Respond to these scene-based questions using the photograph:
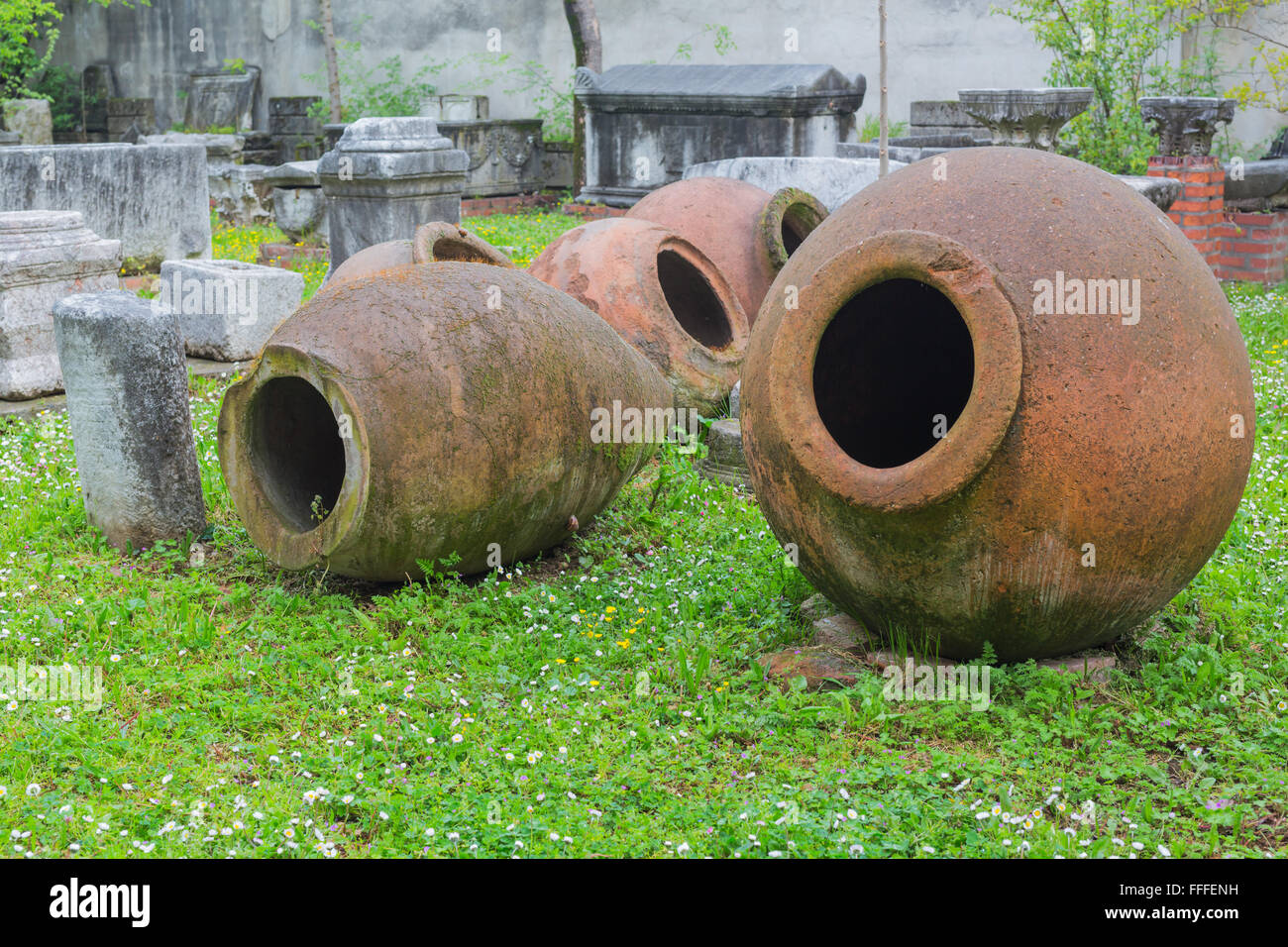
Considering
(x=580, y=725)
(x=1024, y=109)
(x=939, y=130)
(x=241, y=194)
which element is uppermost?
(x=939, y=130)

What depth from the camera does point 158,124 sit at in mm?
21688

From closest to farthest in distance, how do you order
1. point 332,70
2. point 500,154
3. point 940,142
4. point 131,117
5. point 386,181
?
Result: point 386,181 → point 940,142 → point 500,154 → point 332,70 → point 131,117

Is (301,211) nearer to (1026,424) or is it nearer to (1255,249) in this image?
(1255,249)

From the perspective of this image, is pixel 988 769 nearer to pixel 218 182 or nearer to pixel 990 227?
pixel 990 227

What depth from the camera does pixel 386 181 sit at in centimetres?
936

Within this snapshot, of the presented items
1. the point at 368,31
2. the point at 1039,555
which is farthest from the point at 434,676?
the point at 368,31

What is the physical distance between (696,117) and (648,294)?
714 centimetres

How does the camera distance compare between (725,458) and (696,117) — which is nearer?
(725,458)

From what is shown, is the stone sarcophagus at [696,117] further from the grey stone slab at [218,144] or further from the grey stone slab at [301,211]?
the grey stone slab at [218,144]

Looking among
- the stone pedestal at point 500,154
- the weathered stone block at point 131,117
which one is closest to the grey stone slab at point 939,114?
the stone pedestal at point 500,154

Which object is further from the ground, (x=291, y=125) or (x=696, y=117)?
(x=291, y=125)

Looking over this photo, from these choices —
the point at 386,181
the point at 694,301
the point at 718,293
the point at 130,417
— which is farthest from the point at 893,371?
the point at 386,181

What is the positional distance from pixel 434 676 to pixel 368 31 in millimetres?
16750

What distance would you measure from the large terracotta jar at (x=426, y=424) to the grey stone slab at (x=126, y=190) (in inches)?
224
